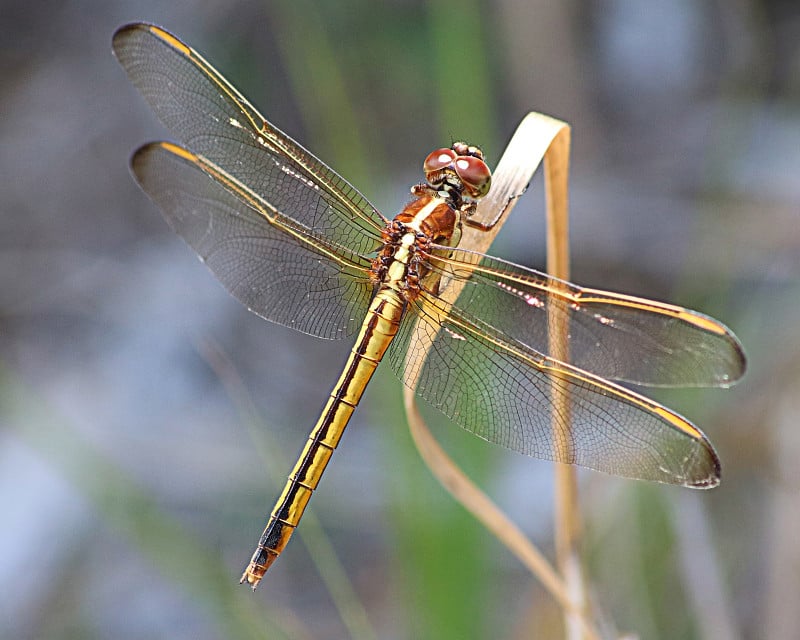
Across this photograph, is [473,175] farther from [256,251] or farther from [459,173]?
[256,251]

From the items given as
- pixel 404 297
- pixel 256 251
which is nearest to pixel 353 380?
pixel 404 297

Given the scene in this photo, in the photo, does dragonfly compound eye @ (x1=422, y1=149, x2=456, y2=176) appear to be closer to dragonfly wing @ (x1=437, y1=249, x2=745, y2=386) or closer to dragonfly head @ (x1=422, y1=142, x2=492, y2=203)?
dragonfly head @ (x1=422, y1=142, x2=492, y2=203)

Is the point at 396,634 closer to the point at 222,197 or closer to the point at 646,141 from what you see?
the point at 222,197

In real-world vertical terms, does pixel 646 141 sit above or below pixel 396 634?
above

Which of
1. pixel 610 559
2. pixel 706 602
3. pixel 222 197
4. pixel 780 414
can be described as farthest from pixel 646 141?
pixel 222 197

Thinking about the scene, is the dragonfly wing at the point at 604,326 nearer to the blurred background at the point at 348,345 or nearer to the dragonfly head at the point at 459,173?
the dragonfly head at the point at 459,173

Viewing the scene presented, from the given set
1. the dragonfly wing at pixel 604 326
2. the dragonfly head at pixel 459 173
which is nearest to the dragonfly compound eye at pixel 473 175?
the dragonfly head at pixel 459 173

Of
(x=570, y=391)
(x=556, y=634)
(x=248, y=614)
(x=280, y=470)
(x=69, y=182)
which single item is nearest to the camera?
(x=570, y=391)

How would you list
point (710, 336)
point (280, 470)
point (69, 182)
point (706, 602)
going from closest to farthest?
point (710, 336) → point (280, 470) → point (706, 602) → point (69, 182)
